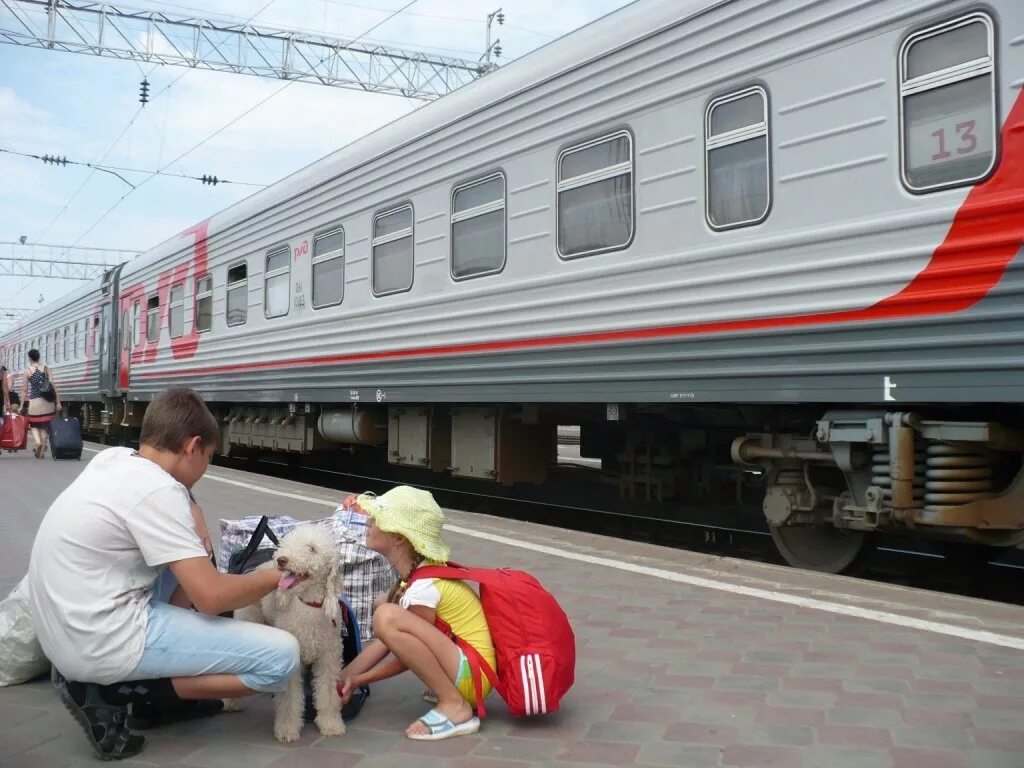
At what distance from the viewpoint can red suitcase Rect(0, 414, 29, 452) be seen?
55.1ft

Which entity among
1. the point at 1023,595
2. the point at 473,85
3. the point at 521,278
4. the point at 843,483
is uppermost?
the point at 473,85

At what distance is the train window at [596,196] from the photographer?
6.94m

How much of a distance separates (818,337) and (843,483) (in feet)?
3.36

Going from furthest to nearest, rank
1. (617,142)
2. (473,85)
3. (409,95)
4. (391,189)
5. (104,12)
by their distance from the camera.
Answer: (409,95), (104,12), (391,189), (473,85), (617,142)

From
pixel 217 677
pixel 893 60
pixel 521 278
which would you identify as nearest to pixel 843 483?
pixel 893 60

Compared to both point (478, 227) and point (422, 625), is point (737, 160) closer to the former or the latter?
point (478, 227)

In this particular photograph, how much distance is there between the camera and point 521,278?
25.8ft

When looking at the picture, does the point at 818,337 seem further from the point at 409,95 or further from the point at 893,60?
the point at 409,95

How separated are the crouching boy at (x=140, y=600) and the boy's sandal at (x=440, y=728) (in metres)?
0.46

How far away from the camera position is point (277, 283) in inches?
478

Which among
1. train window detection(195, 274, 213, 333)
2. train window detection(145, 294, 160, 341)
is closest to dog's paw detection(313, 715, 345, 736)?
train window detection(195, 274, 213, 333)

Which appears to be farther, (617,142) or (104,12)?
(104,12)

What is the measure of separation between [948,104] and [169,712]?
4416 mm

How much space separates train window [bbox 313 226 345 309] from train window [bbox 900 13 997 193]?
6.47 meters
